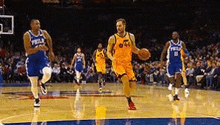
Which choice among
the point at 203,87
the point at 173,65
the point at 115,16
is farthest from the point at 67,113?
the point at 115,16

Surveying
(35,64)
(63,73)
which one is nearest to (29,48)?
(35,64)

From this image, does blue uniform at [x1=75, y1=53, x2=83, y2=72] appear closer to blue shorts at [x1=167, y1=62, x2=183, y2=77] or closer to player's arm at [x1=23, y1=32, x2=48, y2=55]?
blue shorts at [x1=167, y1=62, x2=183, y2=77]

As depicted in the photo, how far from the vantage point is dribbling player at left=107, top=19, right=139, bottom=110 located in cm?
776

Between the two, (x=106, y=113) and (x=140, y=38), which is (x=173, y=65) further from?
(x=140, y=38)

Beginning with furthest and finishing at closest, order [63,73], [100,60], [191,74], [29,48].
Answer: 1. [63,73]
2. [191,74]
3. [100,60]
4. [29,48]

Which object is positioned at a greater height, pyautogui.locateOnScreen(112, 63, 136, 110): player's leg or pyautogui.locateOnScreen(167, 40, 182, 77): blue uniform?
pyautogui.locateOnScreen(167, 40, 182, 77): blue uniform

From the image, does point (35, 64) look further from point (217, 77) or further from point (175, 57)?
point (217, 77)

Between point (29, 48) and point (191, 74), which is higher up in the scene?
point (29, 48)

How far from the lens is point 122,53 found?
7859 millimetres

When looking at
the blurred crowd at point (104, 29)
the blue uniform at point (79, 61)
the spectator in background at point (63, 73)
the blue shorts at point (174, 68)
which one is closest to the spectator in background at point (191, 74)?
the blurred crowd at point (104, 29)

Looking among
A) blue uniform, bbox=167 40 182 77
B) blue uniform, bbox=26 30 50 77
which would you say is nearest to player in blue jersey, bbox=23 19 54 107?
blue uniform, bbox=26 30 50 77

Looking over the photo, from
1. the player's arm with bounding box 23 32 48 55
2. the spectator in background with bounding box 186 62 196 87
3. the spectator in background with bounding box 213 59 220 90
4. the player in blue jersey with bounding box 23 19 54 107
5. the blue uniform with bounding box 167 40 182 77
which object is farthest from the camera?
the spectator in background with bounding box 186 62 196 87

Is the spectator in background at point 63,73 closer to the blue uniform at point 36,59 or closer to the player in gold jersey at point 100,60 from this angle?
the player in gold jersey at point 100,60

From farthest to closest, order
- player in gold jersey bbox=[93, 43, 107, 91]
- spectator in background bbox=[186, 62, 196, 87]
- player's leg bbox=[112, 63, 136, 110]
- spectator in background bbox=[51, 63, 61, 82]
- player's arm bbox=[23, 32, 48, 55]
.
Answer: spectator in background bbox=[51, 63, 61, 82], spectator in background bbox=[186, 62, 196, 87], player in gold jersey bbox=[93, 43, 107, 91], player's arm bbox=[23, 32, 48, 55], player's leg bbox=[112, 63, 136, 110]
